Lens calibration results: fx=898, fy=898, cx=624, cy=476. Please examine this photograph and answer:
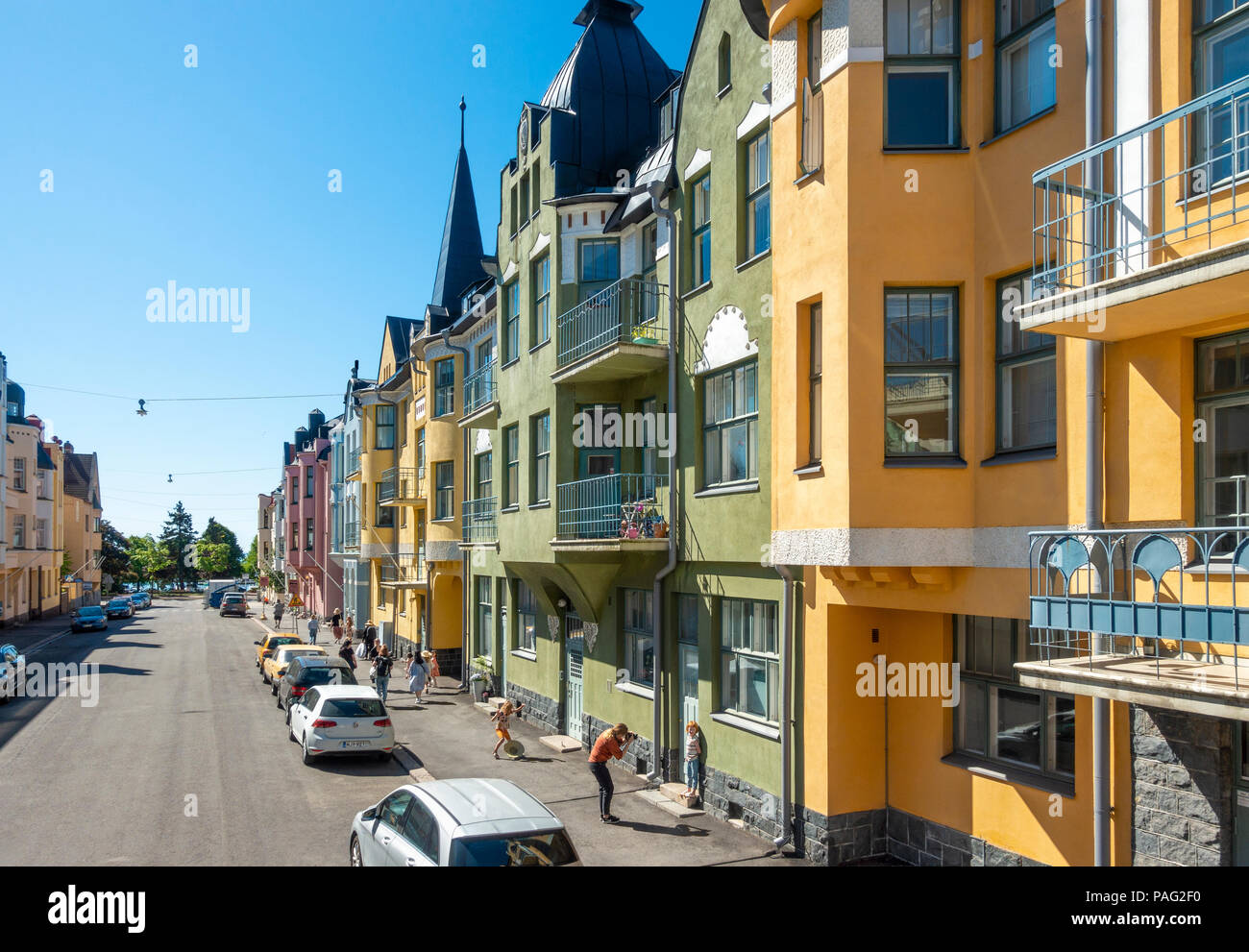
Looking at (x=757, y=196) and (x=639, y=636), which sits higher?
(x=757, y=196)

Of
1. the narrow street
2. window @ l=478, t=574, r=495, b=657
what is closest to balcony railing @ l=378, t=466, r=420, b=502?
window @ l=478, t=574, r=495, b=657

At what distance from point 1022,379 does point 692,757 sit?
7.90m

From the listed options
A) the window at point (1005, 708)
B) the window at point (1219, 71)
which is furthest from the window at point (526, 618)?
the window at point (1219, 71)

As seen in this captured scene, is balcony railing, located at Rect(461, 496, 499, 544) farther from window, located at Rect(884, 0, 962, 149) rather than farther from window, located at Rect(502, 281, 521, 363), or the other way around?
window, located at Rect(884, 0, 962, 149)

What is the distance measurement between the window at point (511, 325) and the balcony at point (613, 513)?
19.5 ft

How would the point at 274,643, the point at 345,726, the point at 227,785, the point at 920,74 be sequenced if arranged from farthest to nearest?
1. the point at 274,643
2. the point at 345,726
3. the point at 227,785
4. the point at 920,74

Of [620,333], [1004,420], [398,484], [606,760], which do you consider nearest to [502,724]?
[606,760]

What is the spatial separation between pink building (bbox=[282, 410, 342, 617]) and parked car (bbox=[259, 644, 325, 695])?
24322 mm

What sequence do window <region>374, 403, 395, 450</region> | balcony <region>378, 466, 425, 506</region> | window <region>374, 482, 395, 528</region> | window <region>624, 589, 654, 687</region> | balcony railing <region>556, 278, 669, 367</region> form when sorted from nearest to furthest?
balcony railing <region>556, 278, 669, 367</region> → window <region>624, 589, 654, 687</region> → balcony <region>378, 466, 425, 506</region> → window <region>374, 482, 395, 528</region> → window <region>374, 403, 395, 450</region>

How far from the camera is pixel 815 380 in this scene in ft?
37.1

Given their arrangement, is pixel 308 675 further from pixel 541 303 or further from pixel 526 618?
pixel 541 303

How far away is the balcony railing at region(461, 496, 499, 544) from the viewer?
24.2 m

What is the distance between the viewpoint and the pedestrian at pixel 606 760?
45.3 ft
